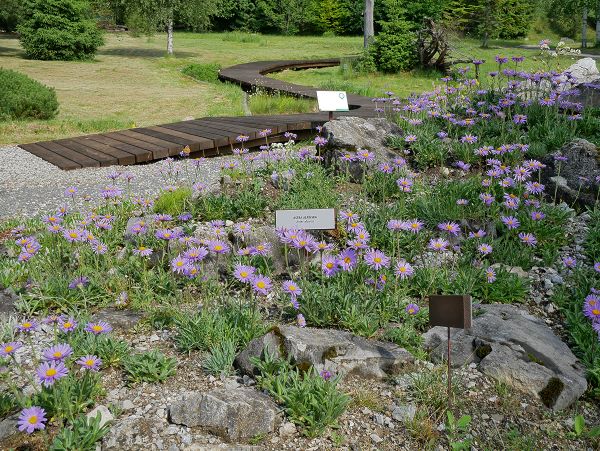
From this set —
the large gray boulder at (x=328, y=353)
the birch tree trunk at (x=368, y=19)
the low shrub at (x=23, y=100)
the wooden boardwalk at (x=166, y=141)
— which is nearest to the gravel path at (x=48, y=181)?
the wooden boardwalk at (x=166, y=141)

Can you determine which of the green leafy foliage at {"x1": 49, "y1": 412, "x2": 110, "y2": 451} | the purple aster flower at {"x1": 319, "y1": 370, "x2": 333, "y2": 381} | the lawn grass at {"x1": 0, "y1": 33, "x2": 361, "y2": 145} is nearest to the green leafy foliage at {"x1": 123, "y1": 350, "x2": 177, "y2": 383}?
the green leafy foliage at {"x1": 49, "y1": 412, "x2": 110, "y2": 451}

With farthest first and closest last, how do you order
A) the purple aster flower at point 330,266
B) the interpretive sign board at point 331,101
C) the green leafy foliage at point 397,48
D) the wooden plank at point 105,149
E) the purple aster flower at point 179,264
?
the green leafy foliage at point 397,48
the wooden plank at point 105,149
the interpretive sign board at point 331,101
the purple aster flower at point 179,264
the purple aster flower at point 330,266

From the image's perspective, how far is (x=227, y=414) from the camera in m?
2.37

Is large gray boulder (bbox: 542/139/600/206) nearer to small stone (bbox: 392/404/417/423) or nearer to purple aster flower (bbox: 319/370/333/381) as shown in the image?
small stone (bbox: 392/404/417/423)

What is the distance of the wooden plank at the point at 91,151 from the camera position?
7688mm

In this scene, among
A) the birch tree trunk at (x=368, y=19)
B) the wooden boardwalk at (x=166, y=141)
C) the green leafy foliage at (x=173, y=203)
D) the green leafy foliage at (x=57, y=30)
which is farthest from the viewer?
the green leafy foliage at (x=57, y=30)

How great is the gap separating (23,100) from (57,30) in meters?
12.9

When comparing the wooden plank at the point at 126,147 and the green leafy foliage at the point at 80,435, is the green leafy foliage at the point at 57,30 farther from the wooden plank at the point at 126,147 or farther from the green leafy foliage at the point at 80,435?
the green leafy foliage at the point at 80,435

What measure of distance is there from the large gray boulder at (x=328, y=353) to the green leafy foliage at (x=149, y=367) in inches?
13.7

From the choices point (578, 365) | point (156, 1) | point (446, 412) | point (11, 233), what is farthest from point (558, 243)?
point (156, 1)

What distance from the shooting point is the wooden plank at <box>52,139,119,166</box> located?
7.69 m

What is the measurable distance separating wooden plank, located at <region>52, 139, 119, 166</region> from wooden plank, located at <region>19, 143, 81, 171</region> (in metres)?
0.30

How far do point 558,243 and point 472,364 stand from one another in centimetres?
184

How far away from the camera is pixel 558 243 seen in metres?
4.31
